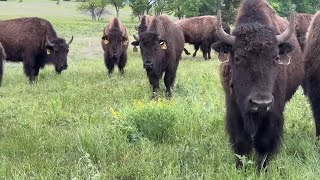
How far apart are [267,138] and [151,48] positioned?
16.8ft

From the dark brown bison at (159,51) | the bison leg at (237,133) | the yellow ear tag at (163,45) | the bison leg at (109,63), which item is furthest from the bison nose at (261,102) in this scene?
the bison leg at (109,63)

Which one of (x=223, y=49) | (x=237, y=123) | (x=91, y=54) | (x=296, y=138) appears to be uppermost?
(x=223, y=49)

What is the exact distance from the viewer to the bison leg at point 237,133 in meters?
4.91

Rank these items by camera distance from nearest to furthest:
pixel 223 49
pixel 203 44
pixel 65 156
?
pixel 223 49 → pixel 65 156 → pixel 203 44

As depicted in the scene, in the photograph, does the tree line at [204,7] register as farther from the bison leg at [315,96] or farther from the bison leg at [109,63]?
the bison leg at [315,96]

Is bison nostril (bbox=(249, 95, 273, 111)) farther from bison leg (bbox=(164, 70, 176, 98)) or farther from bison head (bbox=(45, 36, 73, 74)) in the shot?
bison head (bbox=(45, 36, 73, 74))

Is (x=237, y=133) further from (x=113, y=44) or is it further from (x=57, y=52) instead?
(x=57, y=52)

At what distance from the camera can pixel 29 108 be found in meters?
8.16

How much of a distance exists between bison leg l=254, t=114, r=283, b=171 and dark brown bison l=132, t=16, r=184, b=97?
4.38 m

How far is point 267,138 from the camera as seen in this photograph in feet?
15.9

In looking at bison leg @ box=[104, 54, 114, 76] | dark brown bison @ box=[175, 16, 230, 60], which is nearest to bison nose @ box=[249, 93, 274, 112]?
bison leg @ box=[104, 54, 114, 76]

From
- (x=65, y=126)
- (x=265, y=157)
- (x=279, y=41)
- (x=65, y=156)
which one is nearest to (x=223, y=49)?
(x=279, y=41)

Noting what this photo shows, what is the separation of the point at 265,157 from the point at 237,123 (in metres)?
0.47

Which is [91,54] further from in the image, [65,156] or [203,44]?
[65,156]
